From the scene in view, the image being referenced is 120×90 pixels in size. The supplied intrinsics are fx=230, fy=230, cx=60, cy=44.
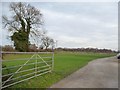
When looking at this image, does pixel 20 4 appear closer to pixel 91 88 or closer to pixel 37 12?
pixel 37 12

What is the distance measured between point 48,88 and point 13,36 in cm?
3156

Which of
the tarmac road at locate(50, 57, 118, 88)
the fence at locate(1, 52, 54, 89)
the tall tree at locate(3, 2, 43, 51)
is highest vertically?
the tall tree at locate(3, 2, 43, 51)

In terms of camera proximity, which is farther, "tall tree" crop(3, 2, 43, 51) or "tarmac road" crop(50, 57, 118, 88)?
"tall tree" crop(3, 2, 43, 51)

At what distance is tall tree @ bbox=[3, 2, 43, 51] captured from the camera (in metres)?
39.6

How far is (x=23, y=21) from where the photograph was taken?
42719 mm

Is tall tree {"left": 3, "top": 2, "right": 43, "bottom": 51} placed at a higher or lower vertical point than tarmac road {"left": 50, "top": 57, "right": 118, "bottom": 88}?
higher

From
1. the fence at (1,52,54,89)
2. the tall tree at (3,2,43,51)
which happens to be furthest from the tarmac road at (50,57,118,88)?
the tall tree at (3,2,43,51)

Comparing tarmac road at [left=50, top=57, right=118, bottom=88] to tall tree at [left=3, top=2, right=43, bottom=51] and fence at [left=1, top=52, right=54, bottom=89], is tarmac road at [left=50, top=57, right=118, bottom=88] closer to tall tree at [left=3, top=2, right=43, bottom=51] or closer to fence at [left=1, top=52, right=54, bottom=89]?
fence at [left=1, top=52, right=54, bottom=89]

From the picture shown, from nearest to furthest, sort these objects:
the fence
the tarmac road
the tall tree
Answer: the fence < the tarmac road < the tall tree

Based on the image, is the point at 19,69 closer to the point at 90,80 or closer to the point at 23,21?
the point at 90,80

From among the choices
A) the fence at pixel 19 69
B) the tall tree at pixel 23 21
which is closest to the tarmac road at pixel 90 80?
the fence at pixel 19 69

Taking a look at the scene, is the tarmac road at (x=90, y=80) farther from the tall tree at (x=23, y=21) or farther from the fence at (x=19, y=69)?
the tall tree at (x=23, y=21)

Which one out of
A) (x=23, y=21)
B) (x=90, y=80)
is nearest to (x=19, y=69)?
→ (x=90, y=80)

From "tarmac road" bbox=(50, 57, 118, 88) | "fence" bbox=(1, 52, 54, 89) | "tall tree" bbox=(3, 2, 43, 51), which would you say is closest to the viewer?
"fence" bbox=(1, 52, 54, 89)
